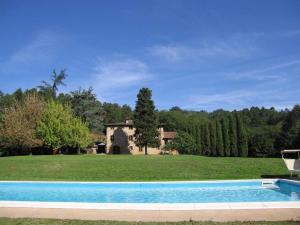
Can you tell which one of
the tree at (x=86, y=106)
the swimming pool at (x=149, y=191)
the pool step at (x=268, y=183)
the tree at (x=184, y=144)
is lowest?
the swimming pool at (x=149, y=191)

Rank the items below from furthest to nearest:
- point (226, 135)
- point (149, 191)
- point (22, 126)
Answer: point (226, 135), point (22, 126), point (149, 191)

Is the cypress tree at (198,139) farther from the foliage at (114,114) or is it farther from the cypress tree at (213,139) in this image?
the foliage at (114,114)

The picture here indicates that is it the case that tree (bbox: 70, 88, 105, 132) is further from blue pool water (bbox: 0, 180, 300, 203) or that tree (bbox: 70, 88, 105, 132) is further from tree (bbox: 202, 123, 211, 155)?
blue pool water (bbox: 0, 180, 300, 203)

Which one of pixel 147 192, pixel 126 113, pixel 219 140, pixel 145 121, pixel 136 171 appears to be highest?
pixel 126 113

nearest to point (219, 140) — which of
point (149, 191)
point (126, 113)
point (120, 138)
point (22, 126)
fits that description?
point (120, 138)

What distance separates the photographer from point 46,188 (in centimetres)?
1459

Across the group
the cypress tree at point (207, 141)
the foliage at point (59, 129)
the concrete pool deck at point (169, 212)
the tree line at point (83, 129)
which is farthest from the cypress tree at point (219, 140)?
the concrete pool deck at point (169, 212)

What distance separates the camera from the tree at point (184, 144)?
45500 mm

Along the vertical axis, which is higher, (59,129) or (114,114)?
(114,114)

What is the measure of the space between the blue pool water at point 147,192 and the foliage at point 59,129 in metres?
19.5

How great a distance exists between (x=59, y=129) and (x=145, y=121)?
14.6 metres

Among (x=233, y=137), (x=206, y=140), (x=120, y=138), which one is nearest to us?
(x=233, y=137)

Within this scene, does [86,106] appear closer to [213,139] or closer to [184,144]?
[184,144]

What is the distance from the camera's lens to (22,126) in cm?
3512
